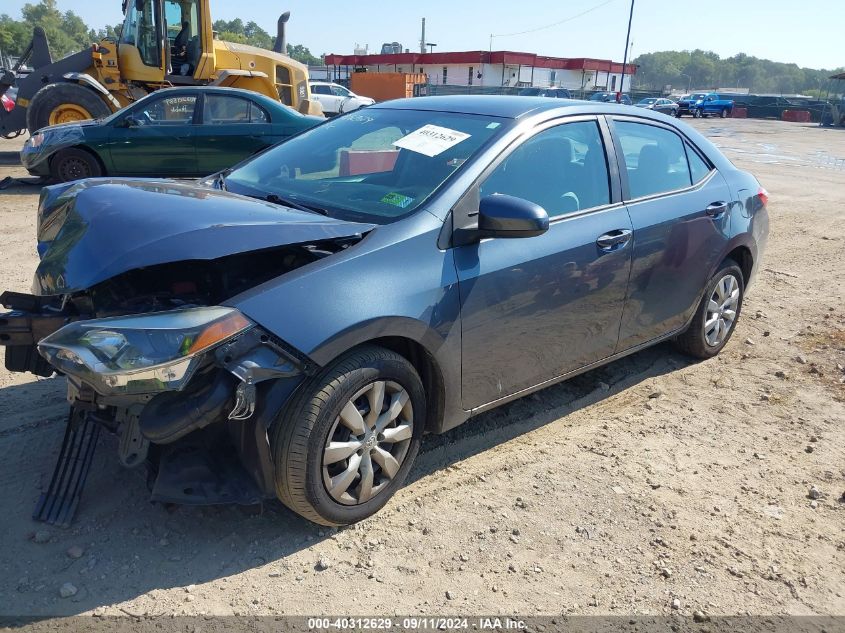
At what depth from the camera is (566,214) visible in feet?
11.8

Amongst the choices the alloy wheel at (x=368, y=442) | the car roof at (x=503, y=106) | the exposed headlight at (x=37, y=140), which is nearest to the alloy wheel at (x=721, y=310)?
the car roof at (x=503, y=106)

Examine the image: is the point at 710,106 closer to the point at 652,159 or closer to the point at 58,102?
the point at 58,102

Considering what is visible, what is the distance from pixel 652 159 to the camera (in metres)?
4.29

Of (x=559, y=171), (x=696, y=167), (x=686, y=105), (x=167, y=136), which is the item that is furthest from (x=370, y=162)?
(x=686, y=105)

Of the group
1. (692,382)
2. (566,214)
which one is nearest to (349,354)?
(566,214)

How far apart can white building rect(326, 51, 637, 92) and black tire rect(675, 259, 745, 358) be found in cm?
5429

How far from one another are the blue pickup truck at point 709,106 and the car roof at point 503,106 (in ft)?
156

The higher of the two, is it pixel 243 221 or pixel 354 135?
pixel 354 135

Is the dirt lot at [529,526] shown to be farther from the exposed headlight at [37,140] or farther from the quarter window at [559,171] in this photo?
the exposed headlight at [37,140]

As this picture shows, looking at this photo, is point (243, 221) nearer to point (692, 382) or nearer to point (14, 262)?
point (692, 382)

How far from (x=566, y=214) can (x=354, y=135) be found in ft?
4.29

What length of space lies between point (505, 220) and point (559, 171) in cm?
82

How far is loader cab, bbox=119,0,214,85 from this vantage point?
13.1 metres

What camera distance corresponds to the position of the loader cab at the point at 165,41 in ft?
43.0
